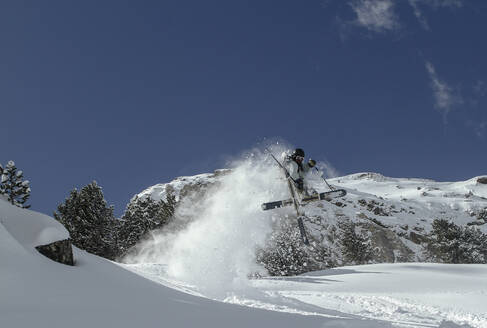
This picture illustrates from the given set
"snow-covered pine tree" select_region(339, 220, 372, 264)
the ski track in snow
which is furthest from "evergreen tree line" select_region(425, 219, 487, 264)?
the ski track in snow

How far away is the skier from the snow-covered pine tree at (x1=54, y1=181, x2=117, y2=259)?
2389 cm

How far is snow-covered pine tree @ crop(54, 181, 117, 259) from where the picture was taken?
32.0m

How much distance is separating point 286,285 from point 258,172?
720cm

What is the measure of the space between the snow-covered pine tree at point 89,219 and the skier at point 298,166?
941 inches

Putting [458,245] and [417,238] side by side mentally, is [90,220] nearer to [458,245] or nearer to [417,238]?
[458,245]

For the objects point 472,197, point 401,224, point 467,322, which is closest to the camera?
point 467,322

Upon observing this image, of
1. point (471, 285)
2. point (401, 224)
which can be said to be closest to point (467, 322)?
point (471, 285)

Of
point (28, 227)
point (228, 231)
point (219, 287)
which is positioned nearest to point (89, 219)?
point (228, 231)

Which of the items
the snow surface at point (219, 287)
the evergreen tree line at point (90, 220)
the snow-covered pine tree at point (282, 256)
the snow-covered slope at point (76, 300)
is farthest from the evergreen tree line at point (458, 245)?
the snow-covered slope at point (76, 300)

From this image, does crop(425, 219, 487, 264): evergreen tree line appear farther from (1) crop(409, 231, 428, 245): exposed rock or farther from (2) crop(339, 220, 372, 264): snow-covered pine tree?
(1) crop(409, 231, 428, 245): exposed rock

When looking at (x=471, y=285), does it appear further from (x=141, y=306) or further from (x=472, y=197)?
(x=472, y=197)

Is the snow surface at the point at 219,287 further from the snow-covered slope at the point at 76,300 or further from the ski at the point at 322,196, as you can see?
the ski at the point at 322,196

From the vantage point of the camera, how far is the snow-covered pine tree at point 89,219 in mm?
31953

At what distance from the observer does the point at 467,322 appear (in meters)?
10.8
